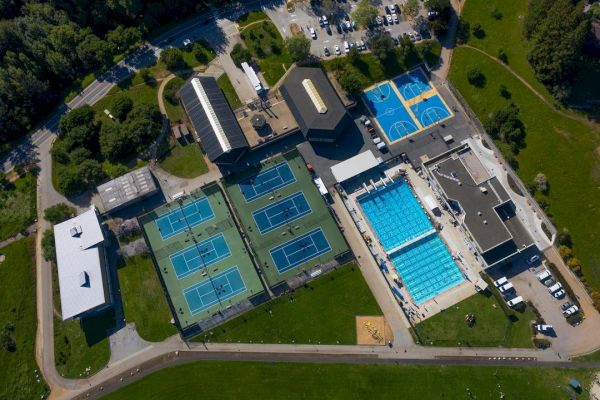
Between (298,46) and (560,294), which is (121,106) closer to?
(298,46)

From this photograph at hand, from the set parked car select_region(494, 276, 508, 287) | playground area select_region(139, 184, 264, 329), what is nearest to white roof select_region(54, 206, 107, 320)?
playground area select_region(139, 184, 264, 329)

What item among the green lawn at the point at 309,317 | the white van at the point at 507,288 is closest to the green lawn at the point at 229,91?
the green lawn at the point at 309,317

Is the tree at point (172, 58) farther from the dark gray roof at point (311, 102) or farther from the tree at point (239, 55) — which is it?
the dark gray roof at point (311, 102)

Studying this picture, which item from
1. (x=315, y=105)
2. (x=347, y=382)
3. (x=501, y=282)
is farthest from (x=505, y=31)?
(x=347, y=382)

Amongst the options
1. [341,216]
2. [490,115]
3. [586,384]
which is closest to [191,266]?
[341,216]

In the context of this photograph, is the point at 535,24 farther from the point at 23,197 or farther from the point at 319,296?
the point at 23,197

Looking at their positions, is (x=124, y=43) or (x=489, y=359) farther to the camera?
(x=124, y=43)
